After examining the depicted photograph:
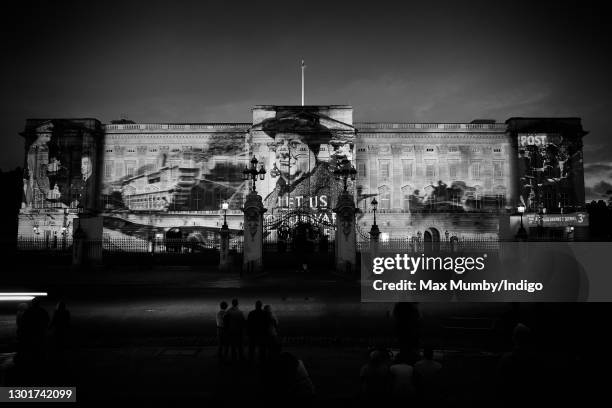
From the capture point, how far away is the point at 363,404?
5.29 metres

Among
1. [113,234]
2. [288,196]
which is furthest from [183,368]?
[113,234]

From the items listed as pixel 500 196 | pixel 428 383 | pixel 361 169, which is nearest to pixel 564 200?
pixel 500 196

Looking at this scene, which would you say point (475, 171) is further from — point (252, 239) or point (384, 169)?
point (252, 239)

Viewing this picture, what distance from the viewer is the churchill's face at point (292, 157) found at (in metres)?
48.1

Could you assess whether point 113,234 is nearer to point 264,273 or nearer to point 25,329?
point 264,273

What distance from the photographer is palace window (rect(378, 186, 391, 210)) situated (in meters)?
49.7

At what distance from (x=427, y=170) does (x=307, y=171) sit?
13529 mm

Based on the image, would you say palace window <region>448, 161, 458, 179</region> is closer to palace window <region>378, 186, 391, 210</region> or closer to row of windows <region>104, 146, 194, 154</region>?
palace window <region>378, 186, 391, 210</region>

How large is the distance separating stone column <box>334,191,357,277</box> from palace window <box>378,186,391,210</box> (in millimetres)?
27794

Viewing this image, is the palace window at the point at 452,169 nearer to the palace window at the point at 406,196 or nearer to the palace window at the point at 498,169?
the palace window at the point at 498,169

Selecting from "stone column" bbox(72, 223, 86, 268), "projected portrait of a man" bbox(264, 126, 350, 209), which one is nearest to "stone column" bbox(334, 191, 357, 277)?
"stone column" bbox(72, 223, 86, 268)

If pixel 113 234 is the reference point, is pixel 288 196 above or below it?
above

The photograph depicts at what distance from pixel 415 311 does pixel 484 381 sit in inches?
60.3

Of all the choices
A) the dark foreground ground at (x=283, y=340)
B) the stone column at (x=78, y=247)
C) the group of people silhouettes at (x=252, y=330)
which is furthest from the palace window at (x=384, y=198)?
the group of people silhouettes at (x=252, y=330)
